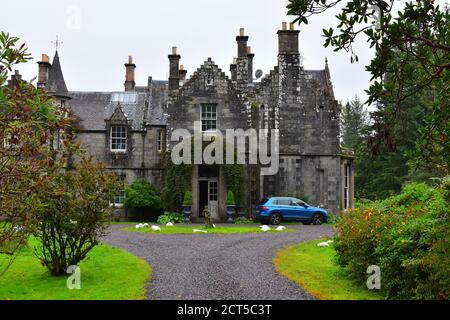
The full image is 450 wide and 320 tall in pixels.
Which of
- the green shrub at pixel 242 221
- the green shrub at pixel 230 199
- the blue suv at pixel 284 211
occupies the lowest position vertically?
the green shrub at pixel 242 221

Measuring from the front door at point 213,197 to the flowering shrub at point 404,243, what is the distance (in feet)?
58.4

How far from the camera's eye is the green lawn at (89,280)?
9500mm

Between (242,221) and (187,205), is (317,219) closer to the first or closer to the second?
(242,221)

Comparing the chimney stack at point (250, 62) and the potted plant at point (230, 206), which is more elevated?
the chimney stack at point (250, 62)

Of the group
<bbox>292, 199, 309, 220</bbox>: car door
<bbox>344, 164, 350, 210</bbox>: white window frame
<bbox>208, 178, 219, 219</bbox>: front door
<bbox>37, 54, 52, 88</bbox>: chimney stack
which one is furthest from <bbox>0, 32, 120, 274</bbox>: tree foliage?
<bbox>37, 54, 52, 88</bbox>: chimney stack

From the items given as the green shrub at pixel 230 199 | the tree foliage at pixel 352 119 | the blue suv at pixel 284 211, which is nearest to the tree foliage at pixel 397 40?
the blue suv at pixel 284 211

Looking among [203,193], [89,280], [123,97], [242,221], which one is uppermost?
[123,97]

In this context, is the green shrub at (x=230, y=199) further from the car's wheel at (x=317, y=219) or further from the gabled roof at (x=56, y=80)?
the gabled roof at (x=56, y=80)

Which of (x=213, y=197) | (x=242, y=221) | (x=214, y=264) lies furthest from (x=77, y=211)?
(x=213, y=197)

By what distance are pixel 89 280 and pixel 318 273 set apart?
5.12m

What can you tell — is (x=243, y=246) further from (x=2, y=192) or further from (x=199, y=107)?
(x=199, y=107)

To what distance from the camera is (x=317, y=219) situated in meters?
27.4

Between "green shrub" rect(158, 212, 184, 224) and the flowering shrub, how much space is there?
17.0 m
